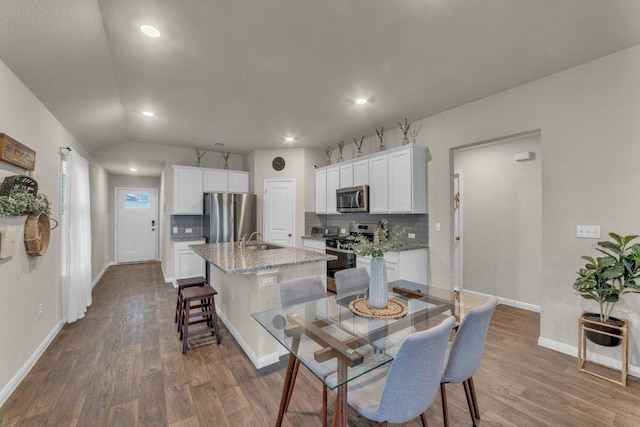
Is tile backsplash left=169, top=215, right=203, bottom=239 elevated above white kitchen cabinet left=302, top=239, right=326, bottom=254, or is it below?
above

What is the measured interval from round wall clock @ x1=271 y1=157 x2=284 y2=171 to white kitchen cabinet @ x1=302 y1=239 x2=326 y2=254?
1541 mm

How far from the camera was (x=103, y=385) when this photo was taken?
2234 millimetres

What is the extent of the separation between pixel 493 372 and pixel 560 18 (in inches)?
107

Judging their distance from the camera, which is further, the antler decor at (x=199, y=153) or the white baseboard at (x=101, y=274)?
the antler decor at (x=199, y=153)

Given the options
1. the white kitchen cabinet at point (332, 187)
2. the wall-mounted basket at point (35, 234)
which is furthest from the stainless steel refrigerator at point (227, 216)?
the wall-mounted basket at point (35, 234)

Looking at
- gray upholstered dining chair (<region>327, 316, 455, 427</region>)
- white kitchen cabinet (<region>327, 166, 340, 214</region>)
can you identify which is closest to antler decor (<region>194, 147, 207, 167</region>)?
white kitchen cabinet (<region>327, 166, 340, 214</region>)

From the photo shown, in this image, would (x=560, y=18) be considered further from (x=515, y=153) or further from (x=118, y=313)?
(x=118, y=313)

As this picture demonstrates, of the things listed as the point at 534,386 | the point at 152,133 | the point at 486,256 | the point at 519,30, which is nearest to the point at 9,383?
the point at 152,133

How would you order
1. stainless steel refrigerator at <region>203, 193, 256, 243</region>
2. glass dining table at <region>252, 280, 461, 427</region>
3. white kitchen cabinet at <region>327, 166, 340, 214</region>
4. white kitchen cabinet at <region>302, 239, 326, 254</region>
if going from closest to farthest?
glass dining table at <region>252, 280, 461, 427</region>, white kitchen cabinet at <region>302, 239, 326, 254</region>, white kitchen cabinet at <region>327, 166, 340, 214</region>, stainless steel refrigerator at <region>203, 193, 256, 243</region>

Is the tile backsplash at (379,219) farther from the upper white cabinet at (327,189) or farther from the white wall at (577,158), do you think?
the white wall at (577,158)

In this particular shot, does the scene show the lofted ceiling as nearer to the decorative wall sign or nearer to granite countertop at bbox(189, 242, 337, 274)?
the decorative wall sign

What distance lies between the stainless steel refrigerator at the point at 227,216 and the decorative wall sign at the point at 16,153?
277 centimetres

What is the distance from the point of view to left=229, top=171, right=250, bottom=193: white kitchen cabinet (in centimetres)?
575

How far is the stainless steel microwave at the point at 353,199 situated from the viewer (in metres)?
4.42
